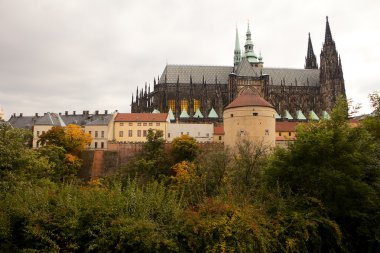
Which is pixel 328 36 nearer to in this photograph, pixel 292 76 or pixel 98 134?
pixel 292 76

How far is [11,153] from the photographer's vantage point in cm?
2098

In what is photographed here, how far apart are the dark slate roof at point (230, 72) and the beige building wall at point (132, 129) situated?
22.8 meters

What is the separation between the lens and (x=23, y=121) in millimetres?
77375

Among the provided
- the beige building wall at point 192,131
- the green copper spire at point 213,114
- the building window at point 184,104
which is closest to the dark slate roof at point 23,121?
the beige building wall at point 192,131

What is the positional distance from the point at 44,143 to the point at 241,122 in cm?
2872

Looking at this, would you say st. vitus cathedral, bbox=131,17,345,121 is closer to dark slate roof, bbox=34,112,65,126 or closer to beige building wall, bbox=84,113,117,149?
beige building wall, bbox=84,113,117,149

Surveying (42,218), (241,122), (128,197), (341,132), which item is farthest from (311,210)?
(241,122)

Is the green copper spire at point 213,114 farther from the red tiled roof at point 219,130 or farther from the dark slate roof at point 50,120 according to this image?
the dark slate roof at point 50,120

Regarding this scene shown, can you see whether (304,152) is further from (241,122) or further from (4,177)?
(241,122)

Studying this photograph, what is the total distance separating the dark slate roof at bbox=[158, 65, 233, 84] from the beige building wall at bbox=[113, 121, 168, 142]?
22.8m

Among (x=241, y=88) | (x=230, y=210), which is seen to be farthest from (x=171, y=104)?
(x=230, y=210)

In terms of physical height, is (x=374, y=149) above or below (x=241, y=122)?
below

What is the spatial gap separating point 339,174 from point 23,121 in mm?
69567

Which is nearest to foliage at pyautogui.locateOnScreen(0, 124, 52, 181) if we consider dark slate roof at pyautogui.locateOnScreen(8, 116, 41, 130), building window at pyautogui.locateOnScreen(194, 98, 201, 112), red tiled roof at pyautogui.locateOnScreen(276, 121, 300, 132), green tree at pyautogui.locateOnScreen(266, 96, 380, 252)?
green tree at pyautogui.locateOnScreen(266, 96, 380, 252)
